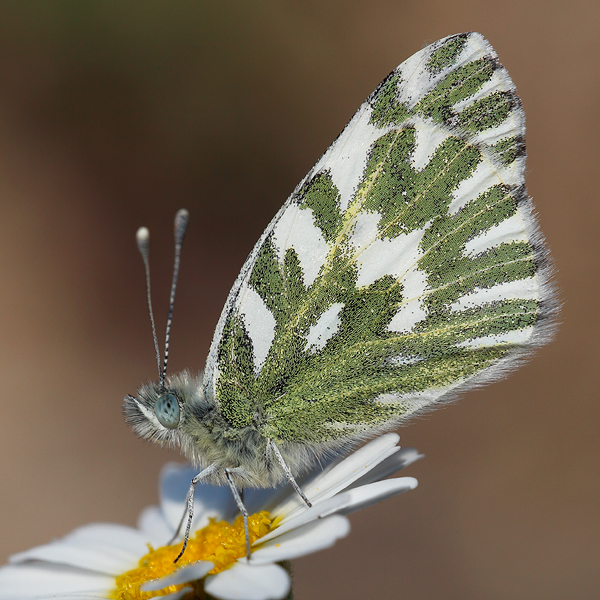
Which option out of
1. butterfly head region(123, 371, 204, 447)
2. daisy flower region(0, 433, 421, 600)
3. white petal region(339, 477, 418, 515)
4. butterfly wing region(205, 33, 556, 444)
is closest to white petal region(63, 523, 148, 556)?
daisy flower region(0, 433, 421, 600)

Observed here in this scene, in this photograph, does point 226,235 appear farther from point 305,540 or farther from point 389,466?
point 305,540

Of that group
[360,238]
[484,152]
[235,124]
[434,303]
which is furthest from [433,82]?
[235,124]

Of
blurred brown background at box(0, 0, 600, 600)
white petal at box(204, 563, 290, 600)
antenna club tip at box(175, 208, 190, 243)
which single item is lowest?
white petal at box(204, 563, 290, 600)

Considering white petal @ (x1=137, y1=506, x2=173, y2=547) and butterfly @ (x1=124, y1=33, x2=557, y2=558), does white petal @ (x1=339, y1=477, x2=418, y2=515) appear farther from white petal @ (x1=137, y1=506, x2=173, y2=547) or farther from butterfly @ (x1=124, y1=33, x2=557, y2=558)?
white petal @ (x1=137, y1=506, x2=173, y2=547)

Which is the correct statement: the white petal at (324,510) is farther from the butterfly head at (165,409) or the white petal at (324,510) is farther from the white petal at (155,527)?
the white petal at (155,527)

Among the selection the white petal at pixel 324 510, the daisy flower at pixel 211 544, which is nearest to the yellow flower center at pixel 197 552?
the daisy flower at pixel 211 544
